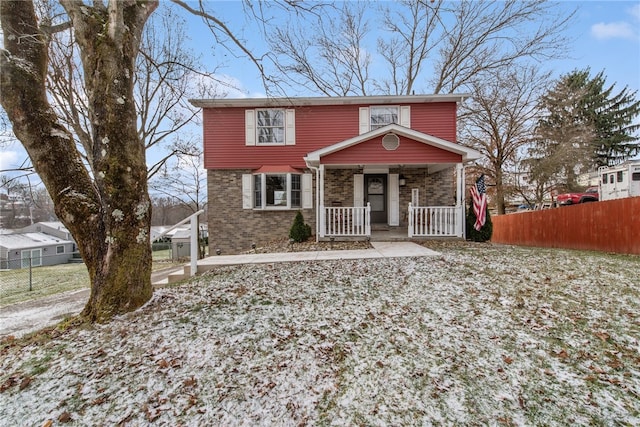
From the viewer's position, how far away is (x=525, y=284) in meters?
4.31

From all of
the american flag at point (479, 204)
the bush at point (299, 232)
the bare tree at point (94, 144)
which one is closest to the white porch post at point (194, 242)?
the bare tree at point (94, 144)

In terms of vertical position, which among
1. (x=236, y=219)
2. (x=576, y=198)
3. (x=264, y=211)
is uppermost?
(x=576, y=198)

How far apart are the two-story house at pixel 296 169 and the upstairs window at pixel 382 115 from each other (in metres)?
0.04

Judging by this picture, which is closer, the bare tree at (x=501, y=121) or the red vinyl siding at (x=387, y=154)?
the red vinyl siding at (x=387, y=154)

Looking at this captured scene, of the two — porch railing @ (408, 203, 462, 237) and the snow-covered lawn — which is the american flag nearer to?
porch railing @ (408, 203, 462, 237)

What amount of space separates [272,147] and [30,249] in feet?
91.0

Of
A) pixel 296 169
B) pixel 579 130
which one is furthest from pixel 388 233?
pixel 579 130

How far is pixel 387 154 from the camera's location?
8.52m

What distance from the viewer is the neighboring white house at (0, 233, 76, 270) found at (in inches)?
882

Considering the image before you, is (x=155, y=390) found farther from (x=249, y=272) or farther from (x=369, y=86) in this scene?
(x=369, y=86)

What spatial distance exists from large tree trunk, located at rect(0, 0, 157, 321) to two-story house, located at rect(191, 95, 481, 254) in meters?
7.21

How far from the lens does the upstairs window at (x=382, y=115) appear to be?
35.4 feet

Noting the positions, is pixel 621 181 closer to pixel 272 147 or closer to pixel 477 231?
pixel 477 231

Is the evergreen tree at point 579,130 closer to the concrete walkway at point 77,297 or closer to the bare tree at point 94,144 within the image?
the concrete walkway at point 77,297
